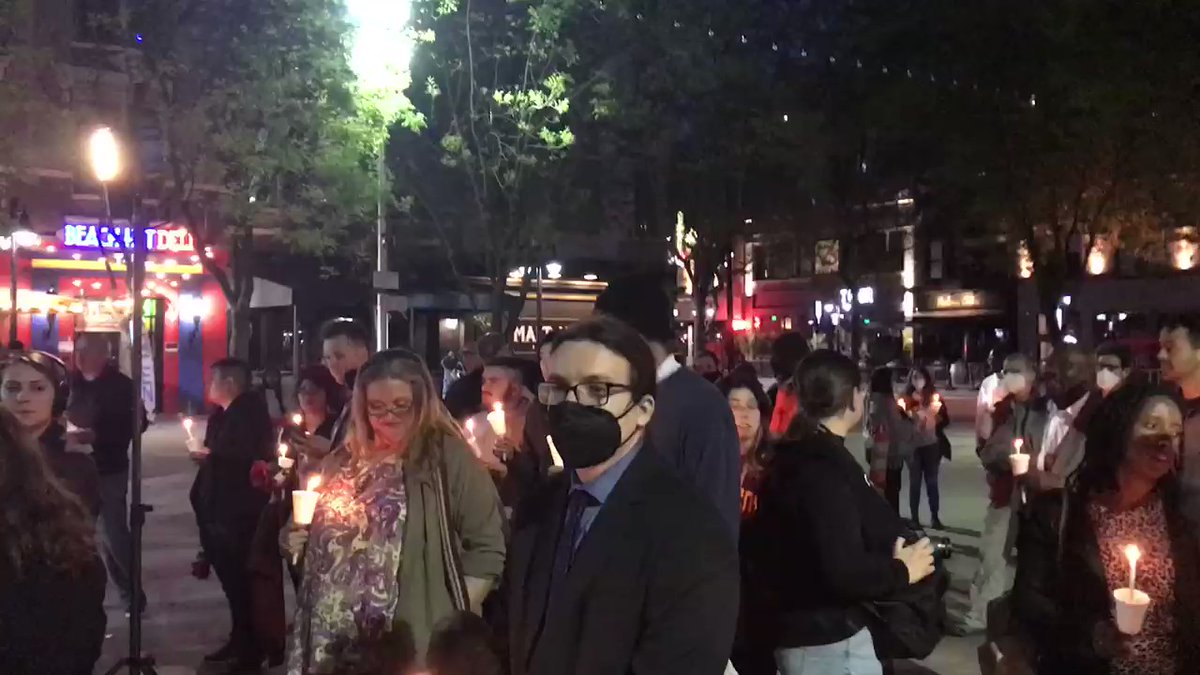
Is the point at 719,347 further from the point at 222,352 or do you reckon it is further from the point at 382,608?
the point at 382,608

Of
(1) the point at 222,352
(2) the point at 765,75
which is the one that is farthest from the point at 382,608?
(2) the point at 765,75

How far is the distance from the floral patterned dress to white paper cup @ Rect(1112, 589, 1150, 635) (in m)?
2.24

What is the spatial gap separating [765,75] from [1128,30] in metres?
13.3

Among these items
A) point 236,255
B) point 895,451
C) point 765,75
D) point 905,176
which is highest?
point 765,75

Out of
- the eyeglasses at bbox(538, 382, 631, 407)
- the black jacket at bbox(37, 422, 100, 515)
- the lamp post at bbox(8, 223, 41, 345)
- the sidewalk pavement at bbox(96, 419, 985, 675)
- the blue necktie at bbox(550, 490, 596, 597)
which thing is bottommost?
the sidewalk pavement at bbox(96, 419, 985, 675)

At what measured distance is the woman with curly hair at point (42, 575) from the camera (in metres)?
3.01

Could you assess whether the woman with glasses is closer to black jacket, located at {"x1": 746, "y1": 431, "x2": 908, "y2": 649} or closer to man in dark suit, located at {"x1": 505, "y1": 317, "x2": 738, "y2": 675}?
black jacket, located at {"x1": 746, "y1": 431, "x2": 908, "y2": 649}

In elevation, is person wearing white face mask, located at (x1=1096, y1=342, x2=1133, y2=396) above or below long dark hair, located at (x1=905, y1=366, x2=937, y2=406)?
above

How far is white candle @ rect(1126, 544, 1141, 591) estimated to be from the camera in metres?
3.11

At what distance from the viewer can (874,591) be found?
11.3 ft

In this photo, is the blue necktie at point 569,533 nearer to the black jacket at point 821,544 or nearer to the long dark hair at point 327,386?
the black jacket at point 821,544

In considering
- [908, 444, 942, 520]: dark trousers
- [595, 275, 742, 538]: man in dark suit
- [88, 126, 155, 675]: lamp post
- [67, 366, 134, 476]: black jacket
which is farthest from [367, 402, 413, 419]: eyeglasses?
[908, 444, 942, 520]: dark trousers

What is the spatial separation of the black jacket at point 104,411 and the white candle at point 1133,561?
6.66 m

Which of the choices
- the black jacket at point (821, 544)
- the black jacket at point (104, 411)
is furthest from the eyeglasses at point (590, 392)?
the black jacket at point (104, 411)
